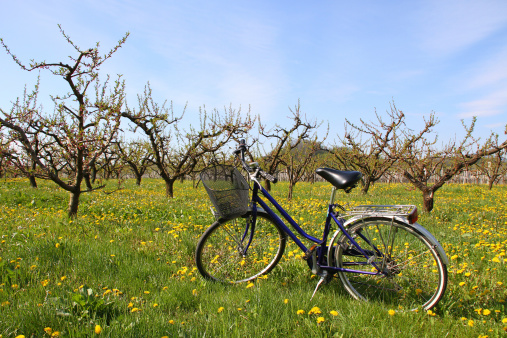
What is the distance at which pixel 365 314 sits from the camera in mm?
2502

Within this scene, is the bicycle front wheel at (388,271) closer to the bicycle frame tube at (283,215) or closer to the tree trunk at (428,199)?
the bicycle frame tube at (283,215)

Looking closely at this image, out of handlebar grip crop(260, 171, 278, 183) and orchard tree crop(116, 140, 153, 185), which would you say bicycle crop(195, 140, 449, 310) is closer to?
handlebar grip crop(260, 171, 278, 183)

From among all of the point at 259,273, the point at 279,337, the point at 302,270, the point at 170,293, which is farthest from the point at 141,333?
the point at 302,270

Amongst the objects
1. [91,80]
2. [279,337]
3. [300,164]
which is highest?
[91,80]

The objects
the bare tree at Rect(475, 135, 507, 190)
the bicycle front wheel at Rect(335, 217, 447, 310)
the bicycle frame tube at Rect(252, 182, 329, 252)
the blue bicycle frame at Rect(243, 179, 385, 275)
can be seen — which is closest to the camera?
the bicycle front wheel at Rect(335, 217, 447, 310)

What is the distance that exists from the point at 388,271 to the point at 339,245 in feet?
1.59

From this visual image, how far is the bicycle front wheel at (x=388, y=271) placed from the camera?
2.84m

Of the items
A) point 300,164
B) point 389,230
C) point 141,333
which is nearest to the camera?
point 141,333

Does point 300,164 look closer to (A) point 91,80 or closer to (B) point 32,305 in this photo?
(A) point 91,80

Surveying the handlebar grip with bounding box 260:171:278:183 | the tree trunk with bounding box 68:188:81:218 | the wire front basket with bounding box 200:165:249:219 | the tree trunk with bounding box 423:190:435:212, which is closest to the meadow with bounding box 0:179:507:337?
the wire front basket with bounding box 200:165:249:219

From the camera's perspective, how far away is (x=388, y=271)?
2887 millimetres

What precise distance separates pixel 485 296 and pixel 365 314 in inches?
51.5

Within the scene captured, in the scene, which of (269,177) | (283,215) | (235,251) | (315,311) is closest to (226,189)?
(269,177)

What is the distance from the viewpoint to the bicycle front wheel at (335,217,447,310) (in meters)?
2.84
